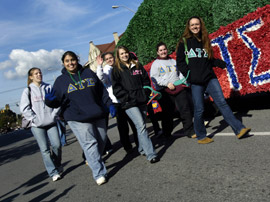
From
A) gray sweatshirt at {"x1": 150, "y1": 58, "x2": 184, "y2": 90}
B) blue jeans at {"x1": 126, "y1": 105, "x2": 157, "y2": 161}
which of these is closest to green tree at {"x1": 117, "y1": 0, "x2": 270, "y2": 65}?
gray sweatshirt at {"x1": 150, "y1": 58, "x2": 184, "y2": 90}

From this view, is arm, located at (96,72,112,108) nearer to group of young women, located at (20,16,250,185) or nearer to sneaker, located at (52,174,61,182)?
group of young women, located at (20,16,250,185)

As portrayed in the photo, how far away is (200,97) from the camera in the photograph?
4.32 meters

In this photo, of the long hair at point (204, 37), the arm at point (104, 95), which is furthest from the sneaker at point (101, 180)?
the long hair at point (204, 37)

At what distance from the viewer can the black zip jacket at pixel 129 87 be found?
13.5 ft

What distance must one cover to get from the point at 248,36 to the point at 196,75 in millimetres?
2610

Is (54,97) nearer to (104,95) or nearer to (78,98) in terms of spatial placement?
(78,98)

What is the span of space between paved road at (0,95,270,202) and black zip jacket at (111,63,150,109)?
3.38 ft

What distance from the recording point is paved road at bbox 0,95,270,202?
9.04ft

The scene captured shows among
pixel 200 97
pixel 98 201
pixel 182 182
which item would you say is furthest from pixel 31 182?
pixel 200 97

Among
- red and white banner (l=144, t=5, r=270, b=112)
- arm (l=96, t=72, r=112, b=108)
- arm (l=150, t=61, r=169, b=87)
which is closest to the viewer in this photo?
arm (l=96, t=72, r=112, b=108)

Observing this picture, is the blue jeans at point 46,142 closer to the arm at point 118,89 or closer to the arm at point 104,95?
the arm at point 104,95

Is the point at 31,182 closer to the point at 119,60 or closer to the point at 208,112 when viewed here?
the point at 119,60

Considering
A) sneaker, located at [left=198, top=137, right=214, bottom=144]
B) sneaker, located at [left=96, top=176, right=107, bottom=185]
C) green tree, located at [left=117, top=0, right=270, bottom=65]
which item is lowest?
sneaker, located at [left=198, top=137, right=214, bottom=144]

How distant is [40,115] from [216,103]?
295 cm
